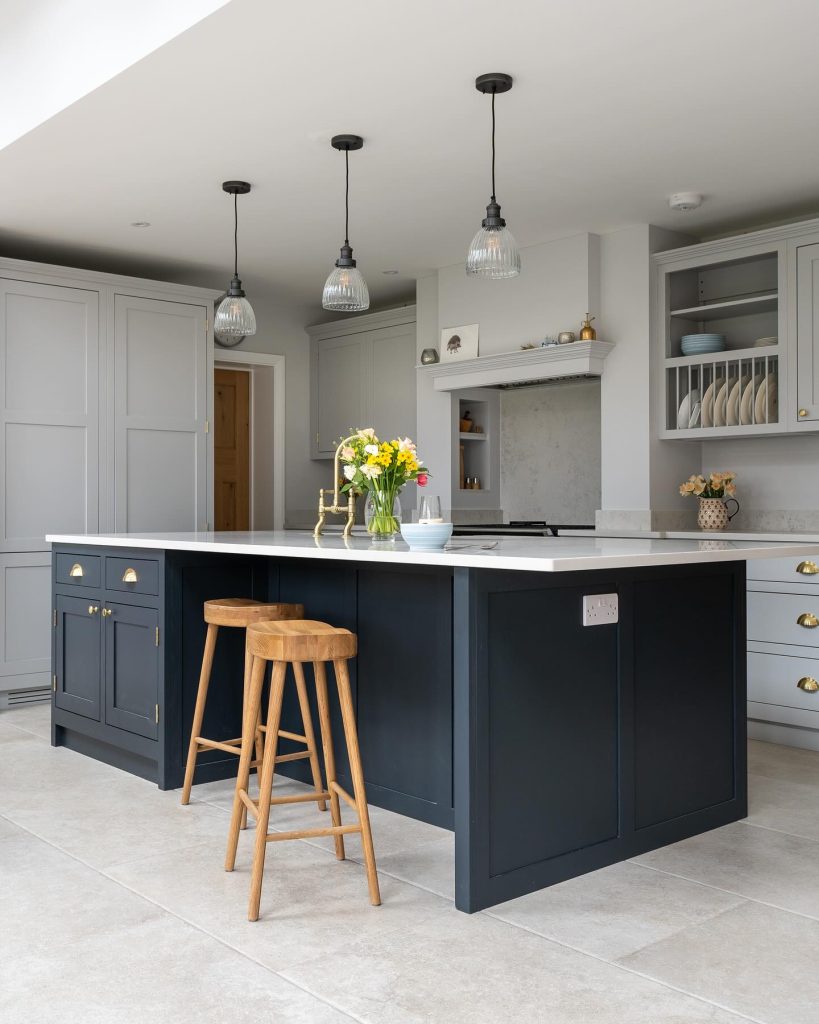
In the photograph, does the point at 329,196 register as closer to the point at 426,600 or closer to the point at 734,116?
the point at 734,116

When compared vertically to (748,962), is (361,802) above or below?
above

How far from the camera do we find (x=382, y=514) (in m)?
3.41

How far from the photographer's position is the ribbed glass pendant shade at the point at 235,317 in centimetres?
436

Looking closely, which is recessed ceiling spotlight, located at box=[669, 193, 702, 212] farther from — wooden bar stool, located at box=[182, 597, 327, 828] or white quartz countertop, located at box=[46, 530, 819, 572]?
wooden bar stool, located at box=[182, 597, 327, 828]

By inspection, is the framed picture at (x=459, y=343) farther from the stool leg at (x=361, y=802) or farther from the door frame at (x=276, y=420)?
the stool leg at (x=361, y=802)

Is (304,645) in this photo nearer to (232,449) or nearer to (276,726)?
(276,726)

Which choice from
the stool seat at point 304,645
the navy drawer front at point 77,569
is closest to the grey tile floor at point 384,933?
the stool seat at point 304,645

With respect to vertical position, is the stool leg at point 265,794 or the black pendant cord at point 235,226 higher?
the black pendant cord at point 235,226

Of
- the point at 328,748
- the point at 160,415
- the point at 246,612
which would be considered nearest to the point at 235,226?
the point at 160,415

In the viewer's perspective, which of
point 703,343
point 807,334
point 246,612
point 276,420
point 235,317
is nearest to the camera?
point 246,612

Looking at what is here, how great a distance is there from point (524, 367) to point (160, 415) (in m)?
2.18

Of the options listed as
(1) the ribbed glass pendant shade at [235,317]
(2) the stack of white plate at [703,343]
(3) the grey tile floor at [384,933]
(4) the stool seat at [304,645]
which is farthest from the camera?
(2) the stack of white plate at [703,343]

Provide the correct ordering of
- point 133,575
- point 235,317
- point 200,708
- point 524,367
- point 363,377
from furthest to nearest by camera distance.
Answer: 1. point 363,377
2. point 524,367
3. point 235,317
4. point 133,575
5. point 200,708

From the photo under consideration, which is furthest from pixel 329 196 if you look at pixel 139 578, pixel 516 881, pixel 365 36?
pixel 516 881
